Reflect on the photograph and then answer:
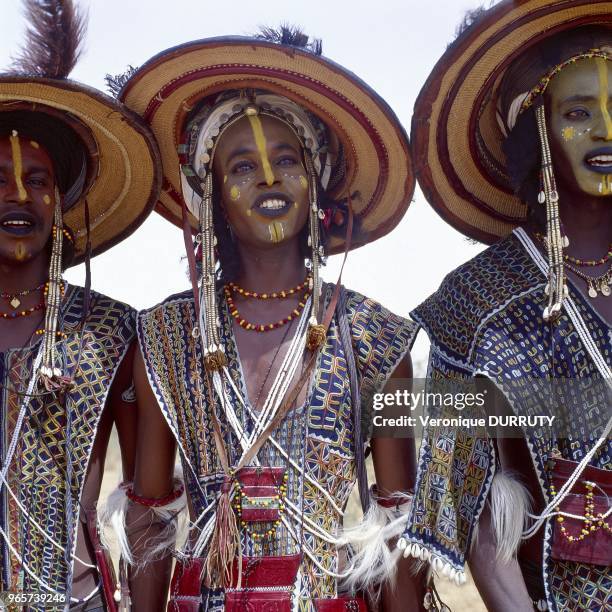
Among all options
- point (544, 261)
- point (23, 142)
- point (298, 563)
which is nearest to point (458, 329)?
point (544, 261)

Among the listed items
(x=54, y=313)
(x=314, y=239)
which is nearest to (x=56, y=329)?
(x=54, y=313)

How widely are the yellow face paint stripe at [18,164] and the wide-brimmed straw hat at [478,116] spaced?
1.68m

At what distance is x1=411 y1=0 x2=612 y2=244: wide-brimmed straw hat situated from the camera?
4008 millimetres

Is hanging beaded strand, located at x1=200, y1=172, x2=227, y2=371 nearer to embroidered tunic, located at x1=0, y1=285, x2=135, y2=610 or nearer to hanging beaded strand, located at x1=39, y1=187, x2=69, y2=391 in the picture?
embroidered tunic, located at x1=0, y1=285, x2=135, y2=610

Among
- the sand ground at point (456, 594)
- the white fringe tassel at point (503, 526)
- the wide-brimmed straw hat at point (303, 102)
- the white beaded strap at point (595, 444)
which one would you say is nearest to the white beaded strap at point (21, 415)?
the wide-brimmed straw hat at point (303, 102)

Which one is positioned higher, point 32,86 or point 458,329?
point 32,86

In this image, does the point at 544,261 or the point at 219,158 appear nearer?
the point at 544,261

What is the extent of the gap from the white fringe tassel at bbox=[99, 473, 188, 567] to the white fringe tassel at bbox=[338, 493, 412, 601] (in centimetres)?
72

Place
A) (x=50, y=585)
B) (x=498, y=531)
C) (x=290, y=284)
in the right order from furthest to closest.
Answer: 1. (x=290, y=284)
2. (x=50, y=585)
3. (x=498, y=531)

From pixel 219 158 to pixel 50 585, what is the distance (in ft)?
6.19

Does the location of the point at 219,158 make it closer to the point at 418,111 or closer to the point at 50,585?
the point at 418,111

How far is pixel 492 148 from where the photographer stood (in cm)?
459

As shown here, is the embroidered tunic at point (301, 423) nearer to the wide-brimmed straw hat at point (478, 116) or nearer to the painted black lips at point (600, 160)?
the wide-brimmed straw hat at point (478, 116)

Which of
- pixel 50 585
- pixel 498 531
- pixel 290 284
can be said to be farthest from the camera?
pixel 290 284
